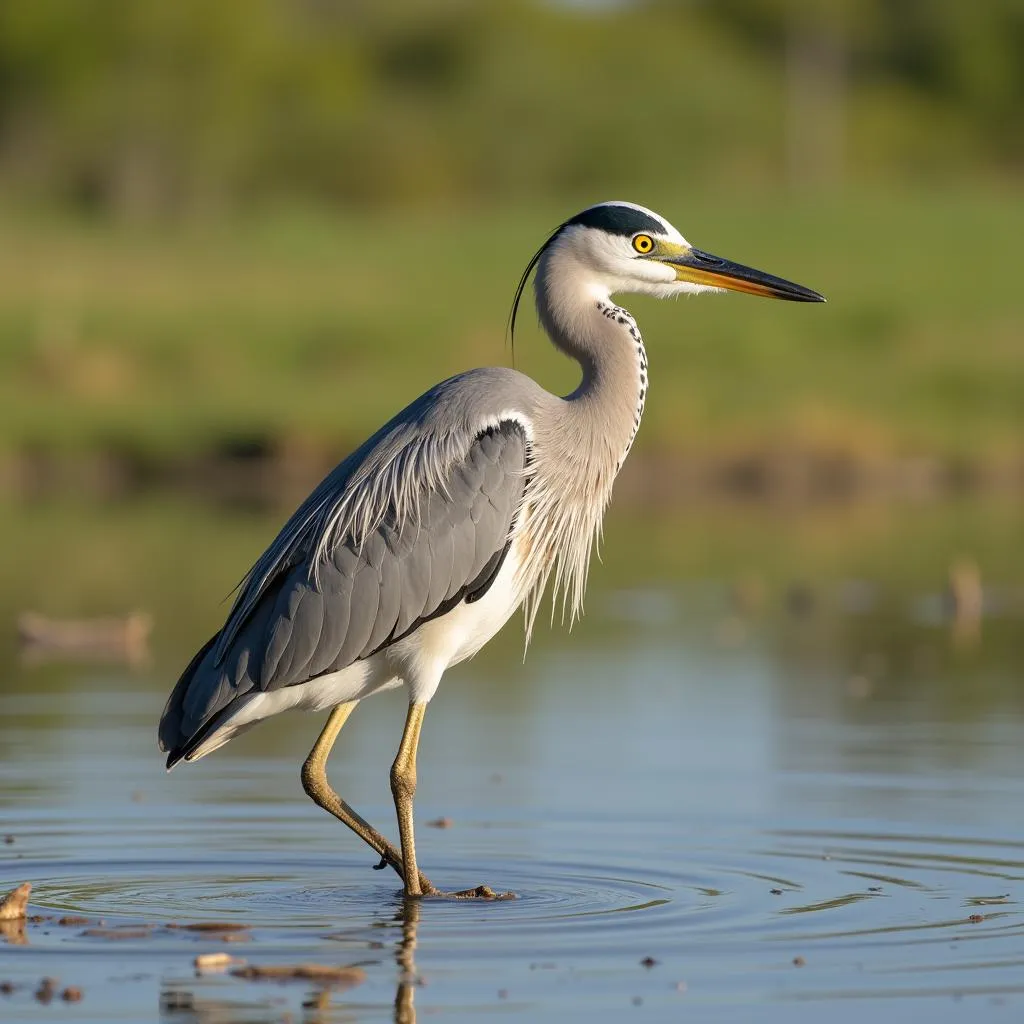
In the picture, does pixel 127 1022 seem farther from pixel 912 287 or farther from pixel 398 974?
pixel 912 287

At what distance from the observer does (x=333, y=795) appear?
8.17 meters

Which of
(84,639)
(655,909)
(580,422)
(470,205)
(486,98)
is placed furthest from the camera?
(486,98)

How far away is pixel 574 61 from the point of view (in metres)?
75.6

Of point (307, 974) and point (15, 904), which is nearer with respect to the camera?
point (307, 974)

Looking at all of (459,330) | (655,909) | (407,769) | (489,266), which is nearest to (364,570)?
(407,769)

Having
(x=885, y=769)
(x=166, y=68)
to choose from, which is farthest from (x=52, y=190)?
(x=885, y=769)

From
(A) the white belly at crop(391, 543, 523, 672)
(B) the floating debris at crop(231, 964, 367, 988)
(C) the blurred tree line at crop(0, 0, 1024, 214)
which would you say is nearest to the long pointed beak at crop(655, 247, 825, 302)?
(A) the white belly at crop(391, 543, 523, 672)

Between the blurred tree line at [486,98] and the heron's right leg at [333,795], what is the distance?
45.6 m

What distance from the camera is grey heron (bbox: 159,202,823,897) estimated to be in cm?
796

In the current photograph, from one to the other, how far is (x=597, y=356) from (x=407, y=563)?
1.08m

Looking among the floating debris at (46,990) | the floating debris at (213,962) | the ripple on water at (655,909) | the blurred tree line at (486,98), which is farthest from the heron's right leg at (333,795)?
the blurred tree line at (486,98)

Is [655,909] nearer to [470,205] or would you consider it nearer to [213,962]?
[213,962]

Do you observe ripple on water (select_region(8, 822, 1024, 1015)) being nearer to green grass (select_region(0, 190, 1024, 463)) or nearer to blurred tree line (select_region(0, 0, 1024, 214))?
green grass (select_region(0, 190, 1024, 463))

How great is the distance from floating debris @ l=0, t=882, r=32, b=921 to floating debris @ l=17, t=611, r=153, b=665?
274 inches
